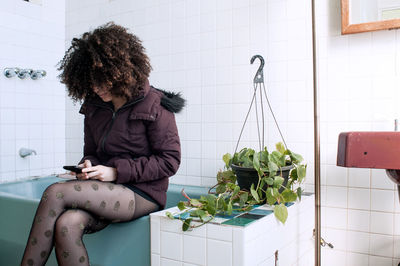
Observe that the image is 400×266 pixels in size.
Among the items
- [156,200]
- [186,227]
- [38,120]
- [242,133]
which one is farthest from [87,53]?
[38,120]

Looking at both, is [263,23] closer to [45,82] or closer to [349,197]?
[349,197]

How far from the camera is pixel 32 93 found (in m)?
3.12

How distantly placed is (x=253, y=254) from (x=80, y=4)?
2.63 m

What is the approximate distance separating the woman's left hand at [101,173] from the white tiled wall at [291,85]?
1030 mm

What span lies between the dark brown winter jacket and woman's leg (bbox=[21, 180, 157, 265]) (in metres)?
0.08

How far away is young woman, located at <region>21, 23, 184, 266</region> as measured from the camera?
4.88ft

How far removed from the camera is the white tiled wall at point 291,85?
6.78 feet

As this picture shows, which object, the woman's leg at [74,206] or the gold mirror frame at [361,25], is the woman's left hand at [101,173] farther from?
the gold mirror frame at [361,25]

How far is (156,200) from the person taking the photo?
180cm

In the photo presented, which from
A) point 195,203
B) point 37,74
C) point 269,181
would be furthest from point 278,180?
point 37,74

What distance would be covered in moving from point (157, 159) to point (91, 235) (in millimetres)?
499

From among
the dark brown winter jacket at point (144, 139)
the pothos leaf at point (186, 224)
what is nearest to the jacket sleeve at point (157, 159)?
the dark brown winter jacket at point (144, 139)

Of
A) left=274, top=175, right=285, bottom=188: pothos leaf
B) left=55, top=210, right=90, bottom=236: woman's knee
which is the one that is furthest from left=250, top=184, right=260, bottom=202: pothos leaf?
left=55, top=210, right=90, bottom=236: woman's knee

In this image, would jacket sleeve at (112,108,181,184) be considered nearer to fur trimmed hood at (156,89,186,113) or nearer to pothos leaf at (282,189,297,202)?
fur trimmed hood at (156,89,186,113)
